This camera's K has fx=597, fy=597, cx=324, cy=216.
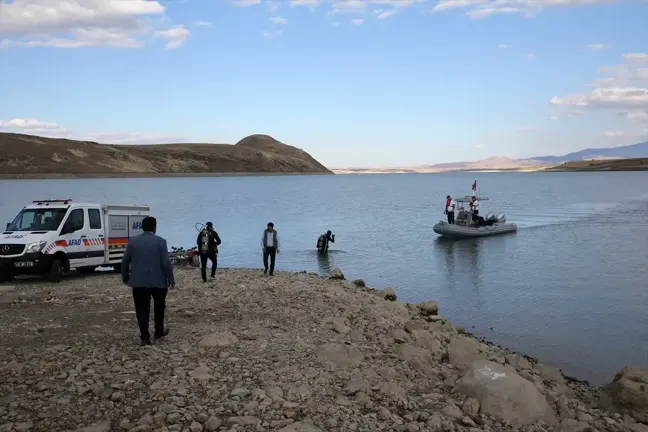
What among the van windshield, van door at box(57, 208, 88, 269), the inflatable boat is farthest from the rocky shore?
the inflatable boat

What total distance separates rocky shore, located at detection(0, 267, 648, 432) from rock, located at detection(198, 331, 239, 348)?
0.03 metres

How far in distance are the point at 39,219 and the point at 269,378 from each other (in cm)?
1185

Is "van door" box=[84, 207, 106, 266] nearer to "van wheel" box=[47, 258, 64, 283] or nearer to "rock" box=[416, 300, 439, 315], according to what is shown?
"van wheel" box=[47, 258, 64, 283]

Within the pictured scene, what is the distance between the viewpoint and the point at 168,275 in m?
9.21

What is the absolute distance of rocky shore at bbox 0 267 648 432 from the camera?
7.14 metres

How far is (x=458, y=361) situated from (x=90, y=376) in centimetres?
607

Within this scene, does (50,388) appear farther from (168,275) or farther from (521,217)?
(521,217)

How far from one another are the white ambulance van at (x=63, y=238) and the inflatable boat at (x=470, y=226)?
2553 cm

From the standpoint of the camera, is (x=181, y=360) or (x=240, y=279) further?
(x=240, y=279)

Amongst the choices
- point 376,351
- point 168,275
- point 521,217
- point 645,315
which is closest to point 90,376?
point 168,275

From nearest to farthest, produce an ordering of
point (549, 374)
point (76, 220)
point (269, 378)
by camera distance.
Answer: point (269, 378) < point (549, 374) < point (76, 220)

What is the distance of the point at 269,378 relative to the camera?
830cm

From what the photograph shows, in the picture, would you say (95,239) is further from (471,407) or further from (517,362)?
(471,407)

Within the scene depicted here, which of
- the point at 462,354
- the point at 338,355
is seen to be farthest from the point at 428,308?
the point at 338,355
